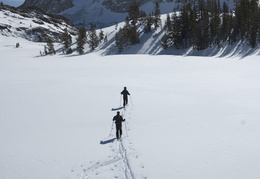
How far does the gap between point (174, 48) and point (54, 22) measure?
14064 cm

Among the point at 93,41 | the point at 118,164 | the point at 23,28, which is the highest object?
the point at 23,28

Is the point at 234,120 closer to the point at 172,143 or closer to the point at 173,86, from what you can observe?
the point at 172,143

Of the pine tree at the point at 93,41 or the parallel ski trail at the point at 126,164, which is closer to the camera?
the parallel ski trail at the point at 126,164

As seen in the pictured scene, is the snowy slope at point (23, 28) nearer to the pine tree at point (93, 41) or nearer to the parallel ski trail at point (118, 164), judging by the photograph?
the pine tree at point (93, 41)

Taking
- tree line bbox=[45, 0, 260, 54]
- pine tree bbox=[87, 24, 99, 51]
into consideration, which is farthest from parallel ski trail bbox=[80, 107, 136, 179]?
pine tree bbox=[87, 24, 99, 51]

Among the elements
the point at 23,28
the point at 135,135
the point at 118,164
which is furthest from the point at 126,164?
the point at 23,28

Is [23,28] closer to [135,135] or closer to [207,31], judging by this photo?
[207,31]

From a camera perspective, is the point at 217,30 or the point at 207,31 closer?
the point at 217,30

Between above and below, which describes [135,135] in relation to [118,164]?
above

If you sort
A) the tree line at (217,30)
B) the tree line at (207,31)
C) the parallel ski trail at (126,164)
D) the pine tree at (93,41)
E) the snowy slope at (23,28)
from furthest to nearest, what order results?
the snowy slope at (23,28) → the pine tree at (93,41) → the tree line at (207,31) → the tree line at (217,30) → the parallel ski trail at (126,164)

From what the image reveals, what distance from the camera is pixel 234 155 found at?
8.88 metres

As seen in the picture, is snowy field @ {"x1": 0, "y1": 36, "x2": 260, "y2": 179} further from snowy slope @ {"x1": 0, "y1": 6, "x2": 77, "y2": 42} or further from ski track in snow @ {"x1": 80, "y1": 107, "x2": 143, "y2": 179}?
snowy slope @ {"x1": 0, "y1": 6, "x2": 77, "y2": 42}

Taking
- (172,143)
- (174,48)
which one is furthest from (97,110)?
(174,48)

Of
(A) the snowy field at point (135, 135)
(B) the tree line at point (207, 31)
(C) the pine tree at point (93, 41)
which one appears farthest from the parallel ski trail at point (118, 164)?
(C) the pine tree at point (93, 41)
